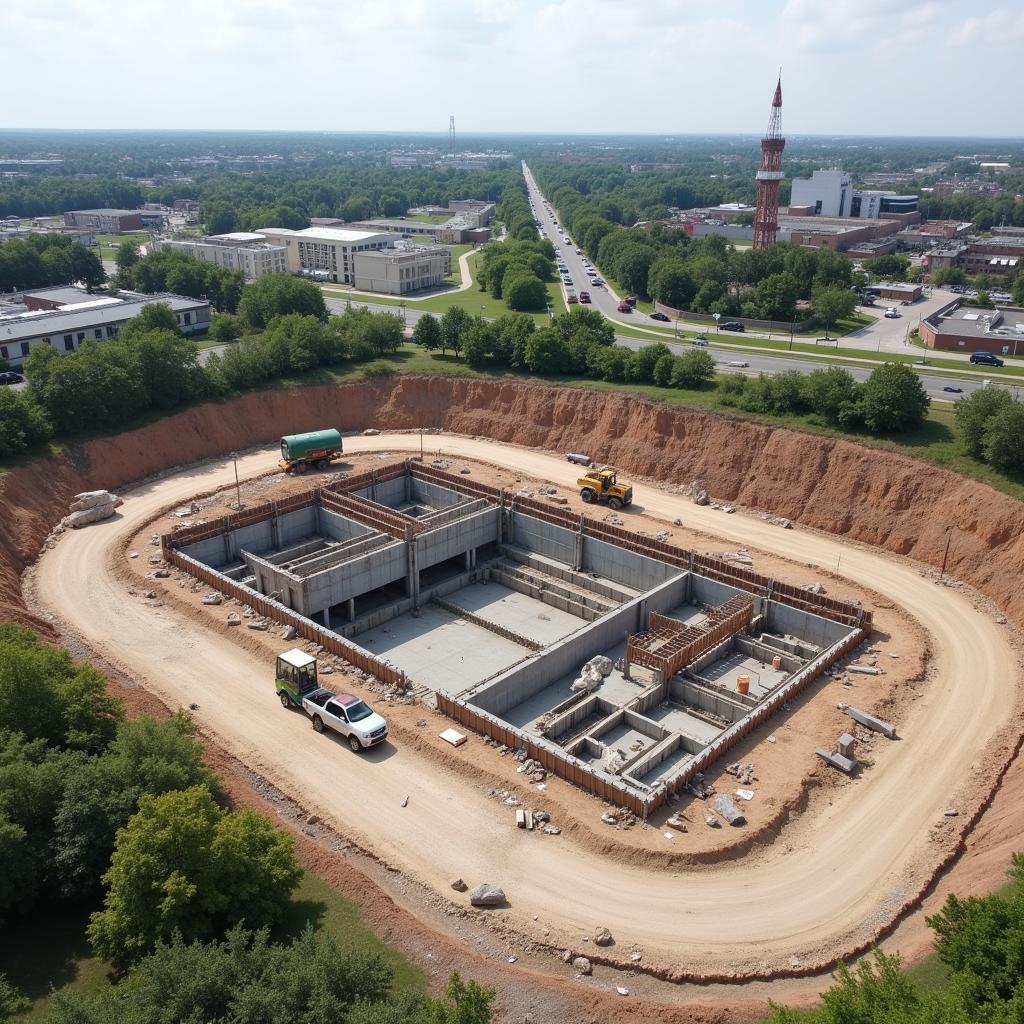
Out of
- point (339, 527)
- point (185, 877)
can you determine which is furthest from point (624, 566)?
point (185, 877)

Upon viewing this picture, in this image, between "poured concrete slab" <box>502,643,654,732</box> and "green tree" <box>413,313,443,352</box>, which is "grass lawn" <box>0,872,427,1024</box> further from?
"green tree" <box>413,313,443,352</box>

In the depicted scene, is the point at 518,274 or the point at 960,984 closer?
the point at 960,984

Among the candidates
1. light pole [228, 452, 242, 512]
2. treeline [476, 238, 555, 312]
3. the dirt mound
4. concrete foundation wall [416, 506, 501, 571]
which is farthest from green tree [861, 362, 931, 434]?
treeline [476, 238, 555, 312]

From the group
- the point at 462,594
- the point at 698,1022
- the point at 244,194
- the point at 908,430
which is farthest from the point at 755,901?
the point at 244,194

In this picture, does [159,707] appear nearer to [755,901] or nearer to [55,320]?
[755,901]

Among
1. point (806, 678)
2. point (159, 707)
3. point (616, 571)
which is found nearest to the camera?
point (159, 707)

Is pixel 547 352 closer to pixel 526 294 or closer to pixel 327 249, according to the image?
pixel 526 294
